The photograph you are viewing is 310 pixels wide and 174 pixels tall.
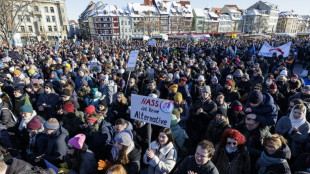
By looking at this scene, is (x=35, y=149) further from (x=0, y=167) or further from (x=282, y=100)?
(x=282, y=100)

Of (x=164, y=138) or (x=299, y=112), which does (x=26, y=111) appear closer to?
(x=164, y=138)

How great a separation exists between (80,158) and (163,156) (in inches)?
51.7

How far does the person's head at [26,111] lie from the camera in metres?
3.74

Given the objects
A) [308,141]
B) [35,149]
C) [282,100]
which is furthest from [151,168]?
[282,100]

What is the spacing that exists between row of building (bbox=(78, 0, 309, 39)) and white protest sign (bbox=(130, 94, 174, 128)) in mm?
51310

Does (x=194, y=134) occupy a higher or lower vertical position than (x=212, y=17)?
lower

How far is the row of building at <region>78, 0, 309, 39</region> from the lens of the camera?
58.0m

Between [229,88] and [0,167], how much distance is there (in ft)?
16.5

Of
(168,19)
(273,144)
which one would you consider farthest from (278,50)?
(168,19)

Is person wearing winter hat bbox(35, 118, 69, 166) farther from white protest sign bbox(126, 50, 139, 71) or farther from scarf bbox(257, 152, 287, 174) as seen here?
white protest sign bbox(126, 50, 139, 71)

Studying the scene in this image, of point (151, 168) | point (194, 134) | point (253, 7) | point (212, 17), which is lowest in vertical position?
point (194, 134)

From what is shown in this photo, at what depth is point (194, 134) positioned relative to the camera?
4.33 meters

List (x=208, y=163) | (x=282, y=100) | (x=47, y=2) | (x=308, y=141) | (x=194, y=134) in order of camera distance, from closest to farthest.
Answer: (x=208, y=163) < (x=308, y=141) < (x=194, y=134) < (x=282, y=100) < (x=47, y=2)

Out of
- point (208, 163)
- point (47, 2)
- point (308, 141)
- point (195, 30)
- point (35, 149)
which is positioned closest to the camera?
point (208, 163)
